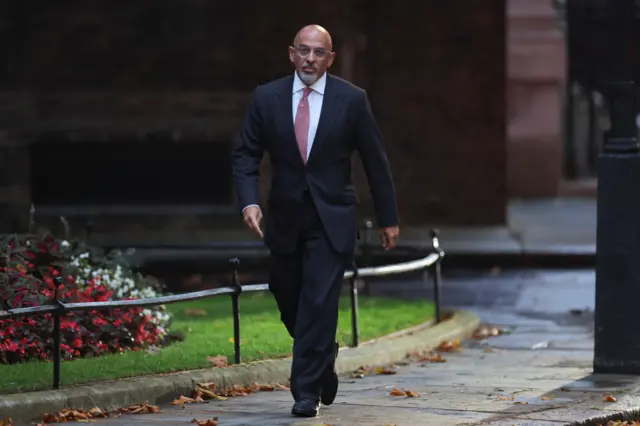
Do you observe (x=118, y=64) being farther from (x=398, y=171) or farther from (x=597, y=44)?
(x=597, y=44)

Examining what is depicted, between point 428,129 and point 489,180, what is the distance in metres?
1.11

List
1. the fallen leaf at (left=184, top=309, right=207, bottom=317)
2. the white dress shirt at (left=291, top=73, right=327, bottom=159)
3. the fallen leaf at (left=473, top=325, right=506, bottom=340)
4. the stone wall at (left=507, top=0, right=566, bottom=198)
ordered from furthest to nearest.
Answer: the stone wall at (left=507, top=0, right=566, bottom=198) < the fallen leaf at (left=184, top=309, right=207, bottom=317) < the fallen leaf at (left=473, top=325, right=506, bottom=340) < the white dress shirt at (left=291, top=73, right=327, bottom=159)

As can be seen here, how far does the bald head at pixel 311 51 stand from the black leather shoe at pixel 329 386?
138 cm

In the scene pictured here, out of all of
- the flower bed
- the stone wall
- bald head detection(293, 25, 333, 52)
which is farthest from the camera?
the stone wall

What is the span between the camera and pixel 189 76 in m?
23.9

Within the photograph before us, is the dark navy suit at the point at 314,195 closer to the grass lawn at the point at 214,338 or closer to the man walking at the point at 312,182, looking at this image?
the man walking at the point at 312,182

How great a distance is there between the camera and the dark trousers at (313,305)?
8.48 m

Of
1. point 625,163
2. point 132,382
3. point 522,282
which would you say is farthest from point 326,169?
point 522,282

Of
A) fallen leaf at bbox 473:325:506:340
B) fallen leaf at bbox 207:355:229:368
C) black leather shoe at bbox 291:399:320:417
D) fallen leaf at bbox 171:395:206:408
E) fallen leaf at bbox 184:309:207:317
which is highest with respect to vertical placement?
black leather shoe at bbox 291:399:320:417

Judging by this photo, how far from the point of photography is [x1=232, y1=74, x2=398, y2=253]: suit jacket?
27.8 feet

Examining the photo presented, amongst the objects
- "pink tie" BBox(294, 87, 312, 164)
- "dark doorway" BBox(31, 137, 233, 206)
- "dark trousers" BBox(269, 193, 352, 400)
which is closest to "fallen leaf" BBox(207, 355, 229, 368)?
"dark trousers" BBox(269, 193, 352, 400)

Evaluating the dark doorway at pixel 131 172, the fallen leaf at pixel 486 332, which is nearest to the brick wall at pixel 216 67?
the dark doorway at pixel 131 172

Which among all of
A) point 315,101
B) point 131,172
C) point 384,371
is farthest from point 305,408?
point 131,172

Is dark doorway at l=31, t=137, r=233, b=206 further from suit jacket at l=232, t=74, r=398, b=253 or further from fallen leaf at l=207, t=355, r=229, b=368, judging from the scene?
suit jacket at l=232, t=74, r=398, b=253
